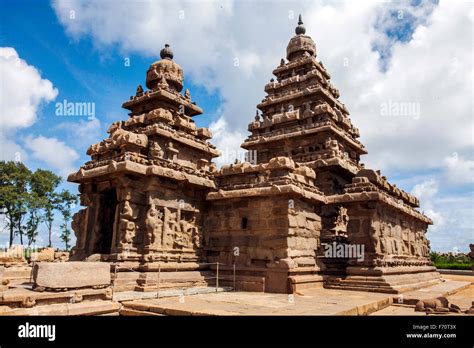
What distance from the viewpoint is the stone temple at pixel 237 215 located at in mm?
12195

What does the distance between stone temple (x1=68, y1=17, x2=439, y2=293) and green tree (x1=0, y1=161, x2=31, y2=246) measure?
2520 centimetres

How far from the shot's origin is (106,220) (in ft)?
46.8

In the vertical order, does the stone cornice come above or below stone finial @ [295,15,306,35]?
below

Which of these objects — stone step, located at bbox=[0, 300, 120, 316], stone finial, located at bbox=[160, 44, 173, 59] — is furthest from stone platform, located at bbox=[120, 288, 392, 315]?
stone finial, located at bbox=[160, 44, 173, 59]

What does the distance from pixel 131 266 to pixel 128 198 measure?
2178 millimetres

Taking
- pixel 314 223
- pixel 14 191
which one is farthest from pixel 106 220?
pixel 14 191

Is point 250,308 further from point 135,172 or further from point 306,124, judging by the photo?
point 306,124

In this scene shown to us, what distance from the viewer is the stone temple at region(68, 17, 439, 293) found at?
40.0 ft

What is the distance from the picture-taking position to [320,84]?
66.0 ft

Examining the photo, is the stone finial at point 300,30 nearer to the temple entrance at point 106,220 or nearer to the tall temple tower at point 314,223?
the tall temple tower at point 314,223

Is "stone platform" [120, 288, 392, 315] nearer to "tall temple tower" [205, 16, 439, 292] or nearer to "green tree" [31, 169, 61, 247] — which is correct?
"tall temple tower" [205, 16, 439, 292]

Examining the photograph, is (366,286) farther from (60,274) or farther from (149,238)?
(60,274)

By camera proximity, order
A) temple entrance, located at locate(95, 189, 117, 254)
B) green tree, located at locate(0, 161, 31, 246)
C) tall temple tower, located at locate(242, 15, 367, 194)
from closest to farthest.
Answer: temple entrance, located at locate(95, 189, 117, 254) → tall temple tower, located at locate(242, 15, 367, 194) → green tree, located at locate(0, 161, 31, 246)
